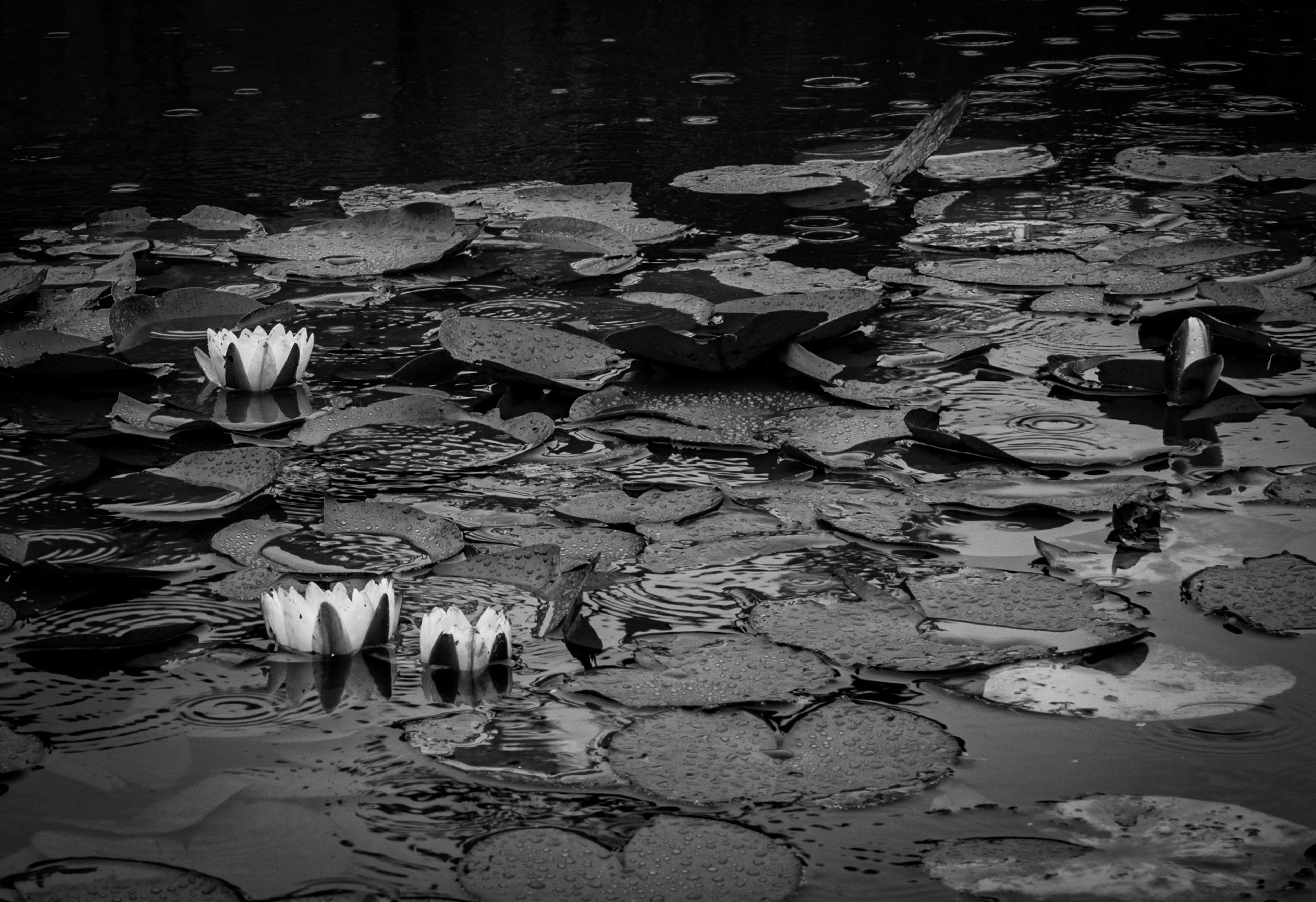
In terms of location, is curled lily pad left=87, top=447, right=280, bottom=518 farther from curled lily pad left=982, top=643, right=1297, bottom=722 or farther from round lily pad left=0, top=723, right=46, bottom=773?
curled lily pad left=982, top=643, right=1297, bottom=722

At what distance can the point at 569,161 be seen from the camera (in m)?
4.32

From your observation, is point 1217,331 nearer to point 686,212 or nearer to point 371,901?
point 686,212

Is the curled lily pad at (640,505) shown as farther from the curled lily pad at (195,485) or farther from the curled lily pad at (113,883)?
the curled lily pad at (113,883)

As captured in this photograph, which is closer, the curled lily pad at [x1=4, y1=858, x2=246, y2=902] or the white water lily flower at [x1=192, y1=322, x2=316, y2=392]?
the curled lily pad at [x1=4, y1=858, x2=246, y2=902]

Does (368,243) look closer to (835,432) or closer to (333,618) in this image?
(835,432)

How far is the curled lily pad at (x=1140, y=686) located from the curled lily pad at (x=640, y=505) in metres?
0.56

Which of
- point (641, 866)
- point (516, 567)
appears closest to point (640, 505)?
point (516, 567)

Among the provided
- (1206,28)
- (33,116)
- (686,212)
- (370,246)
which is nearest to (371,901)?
(370,246)

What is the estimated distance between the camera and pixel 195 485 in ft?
6.74

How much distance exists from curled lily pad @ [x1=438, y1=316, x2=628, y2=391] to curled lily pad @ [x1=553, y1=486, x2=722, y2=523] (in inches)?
19.2

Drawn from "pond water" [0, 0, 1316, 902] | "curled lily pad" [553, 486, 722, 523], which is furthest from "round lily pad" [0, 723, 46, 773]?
"curled lily pad" [553, 486, 722, 523]

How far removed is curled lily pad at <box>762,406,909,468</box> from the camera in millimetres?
2098

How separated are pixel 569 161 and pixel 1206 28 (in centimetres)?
392

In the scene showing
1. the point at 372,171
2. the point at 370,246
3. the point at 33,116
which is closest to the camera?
the point at 370,246
